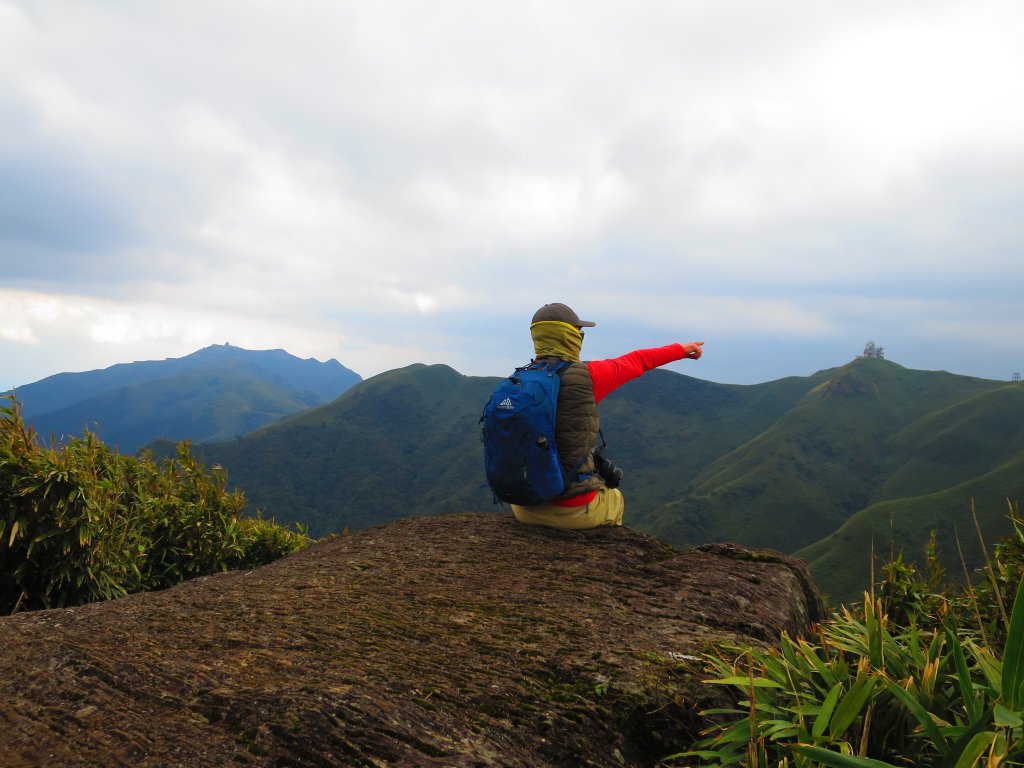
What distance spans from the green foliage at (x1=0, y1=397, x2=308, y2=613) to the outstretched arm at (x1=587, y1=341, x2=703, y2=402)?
6295 mm

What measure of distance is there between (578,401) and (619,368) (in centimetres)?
81

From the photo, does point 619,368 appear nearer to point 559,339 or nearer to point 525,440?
point 559,339

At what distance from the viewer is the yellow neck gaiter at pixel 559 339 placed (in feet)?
22.7

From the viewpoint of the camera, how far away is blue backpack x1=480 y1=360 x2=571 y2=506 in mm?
6273

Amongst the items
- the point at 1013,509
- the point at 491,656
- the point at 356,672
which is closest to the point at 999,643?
the point at 1013,509

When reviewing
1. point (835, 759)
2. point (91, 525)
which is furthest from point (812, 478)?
point (835, 759)

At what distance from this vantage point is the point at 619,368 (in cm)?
706

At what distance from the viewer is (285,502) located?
163 m

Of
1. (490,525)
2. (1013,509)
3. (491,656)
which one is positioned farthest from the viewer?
(490,525)

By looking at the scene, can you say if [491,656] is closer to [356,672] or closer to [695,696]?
[356,672]

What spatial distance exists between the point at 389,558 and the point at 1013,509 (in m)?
6.17

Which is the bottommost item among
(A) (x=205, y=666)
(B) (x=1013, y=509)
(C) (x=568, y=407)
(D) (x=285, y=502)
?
(D) (x=285, y=502)

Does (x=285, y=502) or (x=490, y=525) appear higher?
(x=490, y=525)

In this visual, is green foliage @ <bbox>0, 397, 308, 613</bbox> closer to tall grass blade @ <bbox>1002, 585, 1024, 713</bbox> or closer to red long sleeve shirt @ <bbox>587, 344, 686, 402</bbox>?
red long sleeve shirt @ <bbox>587, 344, 686, 402</bbox>
